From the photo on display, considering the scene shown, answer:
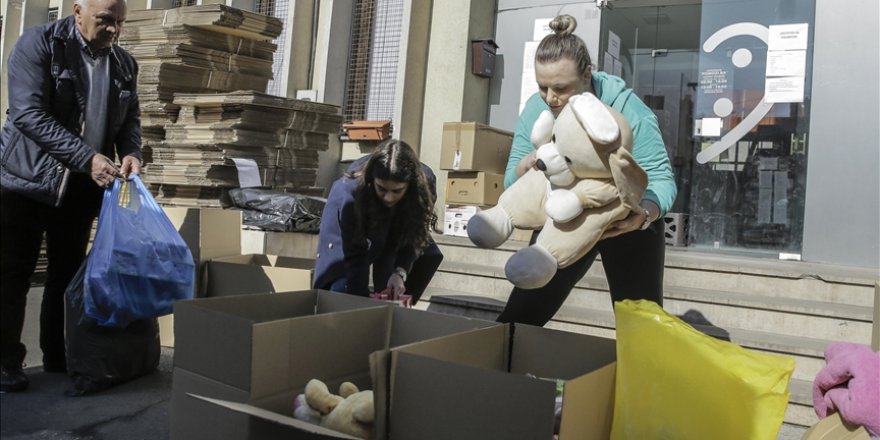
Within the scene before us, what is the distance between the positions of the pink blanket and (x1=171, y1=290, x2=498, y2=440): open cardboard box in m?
0.77

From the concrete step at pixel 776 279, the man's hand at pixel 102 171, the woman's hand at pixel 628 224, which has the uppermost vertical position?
the man's hand at pixel 102 171

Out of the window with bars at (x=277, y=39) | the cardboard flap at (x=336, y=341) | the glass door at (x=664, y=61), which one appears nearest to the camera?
the cardboard flap at (x=336, y=341)

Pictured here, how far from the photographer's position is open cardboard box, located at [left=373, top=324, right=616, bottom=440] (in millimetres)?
1139

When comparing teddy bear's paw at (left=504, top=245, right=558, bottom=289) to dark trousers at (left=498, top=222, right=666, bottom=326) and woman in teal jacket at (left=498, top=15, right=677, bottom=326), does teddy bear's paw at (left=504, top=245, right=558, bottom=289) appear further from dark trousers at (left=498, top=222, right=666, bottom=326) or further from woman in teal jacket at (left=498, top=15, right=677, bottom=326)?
dark trousers at (left=498, top=222, right=666, bottom=326)

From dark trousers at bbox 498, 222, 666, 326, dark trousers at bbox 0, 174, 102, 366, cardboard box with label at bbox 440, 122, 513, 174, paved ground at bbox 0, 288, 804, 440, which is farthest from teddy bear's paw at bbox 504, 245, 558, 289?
cardboard box with label at bbox 440, 122, 513, 174

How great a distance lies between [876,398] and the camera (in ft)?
4.25

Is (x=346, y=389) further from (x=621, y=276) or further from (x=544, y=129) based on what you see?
(x=621, y=276)

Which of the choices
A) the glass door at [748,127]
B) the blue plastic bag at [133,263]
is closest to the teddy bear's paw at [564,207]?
the blue plastic bag at [133,263]

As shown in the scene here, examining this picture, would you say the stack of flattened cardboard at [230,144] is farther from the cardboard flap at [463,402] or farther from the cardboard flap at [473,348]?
the cardboard flap at [463,402]

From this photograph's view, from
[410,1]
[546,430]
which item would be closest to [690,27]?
[410,1]

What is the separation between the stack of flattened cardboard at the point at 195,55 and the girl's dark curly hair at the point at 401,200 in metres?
3.66

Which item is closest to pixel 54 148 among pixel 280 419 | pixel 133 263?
pixel 133 263

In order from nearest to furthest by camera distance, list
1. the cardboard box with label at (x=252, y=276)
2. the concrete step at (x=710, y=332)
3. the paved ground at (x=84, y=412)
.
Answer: the paved ground at (x=84, y=412) → the concrete step at (x=710, y=332) → the cardboard box with label at (x=252, y=276)

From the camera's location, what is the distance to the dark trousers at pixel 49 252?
8.61 ft
